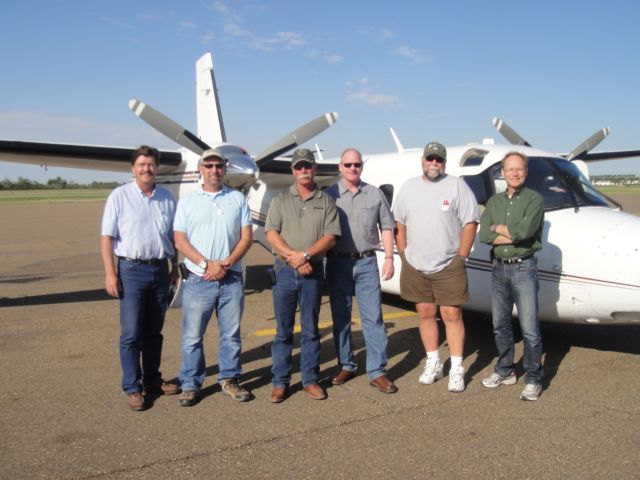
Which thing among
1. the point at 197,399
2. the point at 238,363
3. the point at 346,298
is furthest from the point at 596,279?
the point at 197,399

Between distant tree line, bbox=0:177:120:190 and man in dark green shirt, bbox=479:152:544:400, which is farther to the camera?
distant tree line, bbox=0:177:120:190

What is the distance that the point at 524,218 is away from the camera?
4848 mm

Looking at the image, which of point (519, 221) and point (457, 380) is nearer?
point (519, 221)

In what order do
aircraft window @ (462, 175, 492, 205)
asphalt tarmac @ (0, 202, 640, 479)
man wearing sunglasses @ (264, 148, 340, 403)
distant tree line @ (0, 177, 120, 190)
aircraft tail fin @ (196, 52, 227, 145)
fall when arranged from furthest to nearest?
distant tree line @ (0, 177, 120, 190) → aircraft tail fin @ (196, 52, 227, 145) → aircraft window @ (462, 175, 492, 205) → man wearing sunglasses @ (264, 148, 340, 403) → asphalt tarmac @ (0, 202, 640, 479)

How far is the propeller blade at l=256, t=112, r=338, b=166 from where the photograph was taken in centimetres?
966

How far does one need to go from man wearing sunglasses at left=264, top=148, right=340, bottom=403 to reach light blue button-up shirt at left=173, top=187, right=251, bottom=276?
0.34 m

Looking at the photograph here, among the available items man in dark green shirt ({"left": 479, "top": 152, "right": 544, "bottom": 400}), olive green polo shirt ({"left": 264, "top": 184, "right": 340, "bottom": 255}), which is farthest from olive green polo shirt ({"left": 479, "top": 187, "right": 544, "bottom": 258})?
olive green polo shirt ({"left": 264, "top": 184, "right": 340, "bottom": 255})

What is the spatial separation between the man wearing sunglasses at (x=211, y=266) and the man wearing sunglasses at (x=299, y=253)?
29cm

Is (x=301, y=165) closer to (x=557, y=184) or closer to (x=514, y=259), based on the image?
(x=514, y=259)

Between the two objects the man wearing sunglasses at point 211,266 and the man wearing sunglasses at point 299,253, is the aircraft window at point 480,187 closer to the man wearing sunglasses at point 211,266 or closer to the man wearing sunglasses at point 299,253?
the man wearing sunglasses at point 299,253

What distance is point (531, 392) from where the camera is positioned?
16.0 feet

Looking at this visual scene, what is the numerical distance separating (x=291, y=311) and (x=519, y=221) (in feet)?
6.95

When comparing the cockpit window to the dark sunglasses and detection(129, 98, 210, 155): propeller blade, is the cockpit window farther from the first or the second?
detection(129, 98, 210, 155): propeller blade

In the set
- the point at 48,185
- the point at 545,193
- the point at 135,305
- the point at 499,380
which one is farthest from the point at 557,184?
the point at 48,185
